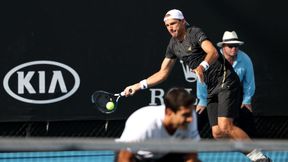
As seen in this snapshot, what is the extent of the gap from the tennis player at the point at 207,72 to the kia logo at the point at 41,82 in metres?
1.07

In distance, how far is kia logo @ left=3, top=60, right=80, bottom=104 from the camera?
6559 mm

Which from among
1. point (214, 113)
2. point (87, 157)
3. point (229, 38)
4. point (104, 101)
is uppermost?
point (229, 38)

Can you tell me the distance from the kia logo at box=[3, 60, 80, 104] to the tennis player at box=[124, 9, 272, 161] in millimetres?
1067

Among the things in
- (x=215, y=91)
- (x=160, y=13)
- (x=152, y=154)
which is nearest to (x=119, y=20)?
(x=160, y=13)

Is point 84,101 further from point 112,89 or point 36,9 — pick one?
point 36,9

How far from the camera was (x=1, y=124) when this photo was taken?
667cm

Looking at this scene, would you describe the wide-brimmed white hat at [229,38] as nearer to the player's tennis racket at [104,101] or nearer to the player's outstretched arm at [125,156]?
the player's tennis racket at [104,101]

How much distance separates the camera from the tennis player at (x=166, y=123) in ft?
12.4

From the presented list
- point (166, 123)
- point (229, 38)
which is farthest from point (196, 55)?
point (166, 123)

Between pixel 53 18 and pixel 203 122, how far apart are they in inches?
63.2

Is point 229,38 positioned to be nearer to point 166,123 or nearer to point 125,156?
point 166,123

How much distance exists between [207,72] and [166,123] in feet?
6.89

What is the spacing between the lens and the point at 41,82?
6621 millimetres

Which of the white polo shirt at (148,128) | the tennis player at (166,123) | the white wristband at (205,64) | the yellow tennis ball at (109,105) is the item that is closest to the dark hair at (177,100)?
the tennis player at (166,123)
